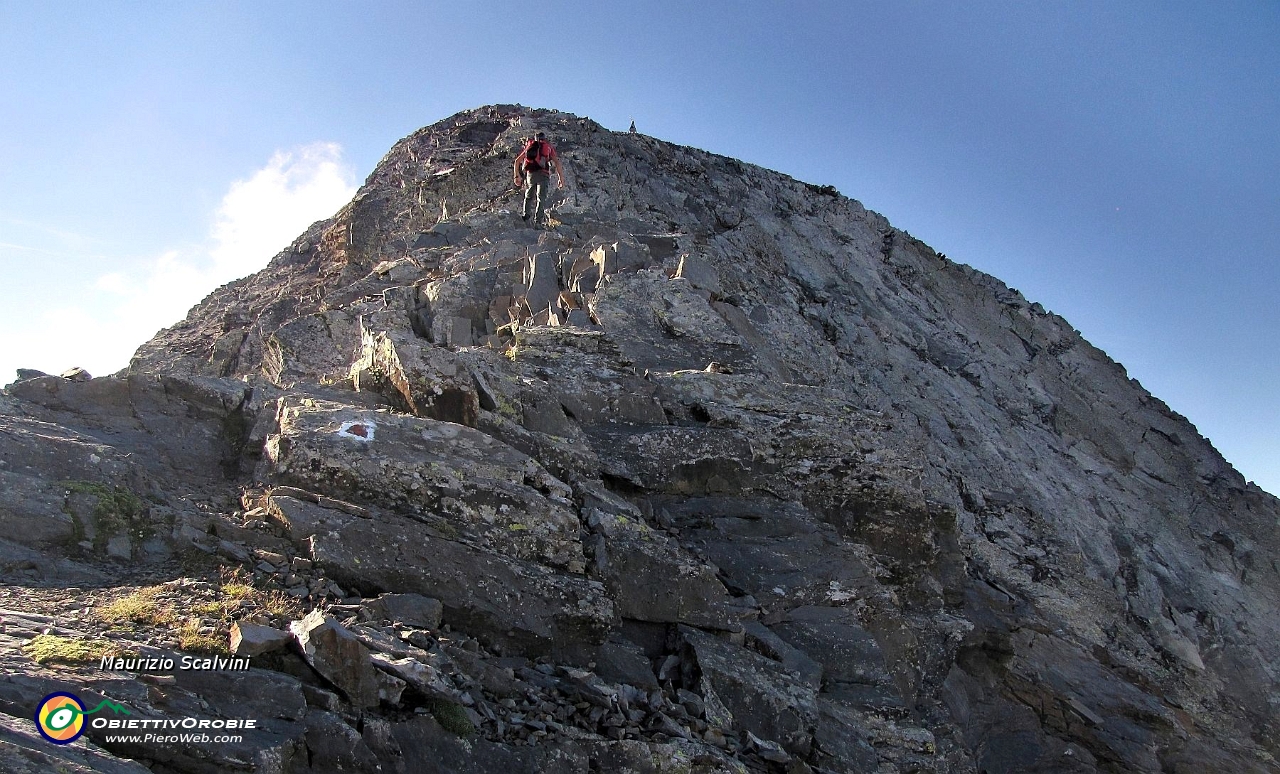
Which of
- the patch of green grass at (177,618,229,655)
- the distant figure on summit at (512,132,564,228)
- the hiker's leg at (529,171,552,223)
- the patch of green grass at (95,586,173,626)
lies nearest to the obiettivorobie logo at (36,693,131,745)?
the patch of green grass at (177,618,229,655)

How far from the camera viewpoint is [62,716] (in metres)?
5.75

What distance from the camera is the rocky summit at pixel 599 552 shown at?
730 cm

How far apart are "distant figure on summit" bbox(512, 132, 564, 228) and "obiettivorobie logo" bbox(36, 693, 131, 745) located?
68.1 ft

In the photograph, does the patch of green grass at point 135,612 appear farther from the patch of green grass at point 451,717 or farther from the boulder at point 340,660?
the patch of green grass at point 451,717

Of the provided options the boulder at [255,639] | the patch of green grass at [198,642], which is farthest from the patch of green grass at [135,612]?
the boulder at [255,639]

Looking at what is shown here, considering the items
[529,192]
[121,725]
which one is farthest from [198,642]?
[529,192]

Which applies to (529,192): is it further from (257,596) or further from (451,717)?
(451,717)

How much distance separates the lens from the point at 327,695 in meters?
7.06

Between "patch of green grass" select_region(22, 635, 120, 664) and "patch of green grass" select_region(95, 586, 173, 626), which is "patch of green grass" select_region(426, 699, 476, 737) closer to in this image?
"patch of green grass" select_region(95, 586, 173, 626)

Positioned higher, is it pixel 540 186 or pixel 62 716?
pixel 540 186

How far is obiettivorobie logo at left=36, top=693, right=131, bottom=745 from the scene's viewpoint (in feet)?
18.2

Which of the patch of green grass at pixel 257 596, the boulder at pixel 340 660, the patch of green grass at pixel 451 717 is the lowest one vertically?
the patch of green grass at pixel 451 717

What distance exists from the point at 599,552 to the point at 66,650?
6.05m

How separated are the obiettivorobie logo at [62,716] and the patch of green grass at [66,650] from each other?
526mm
